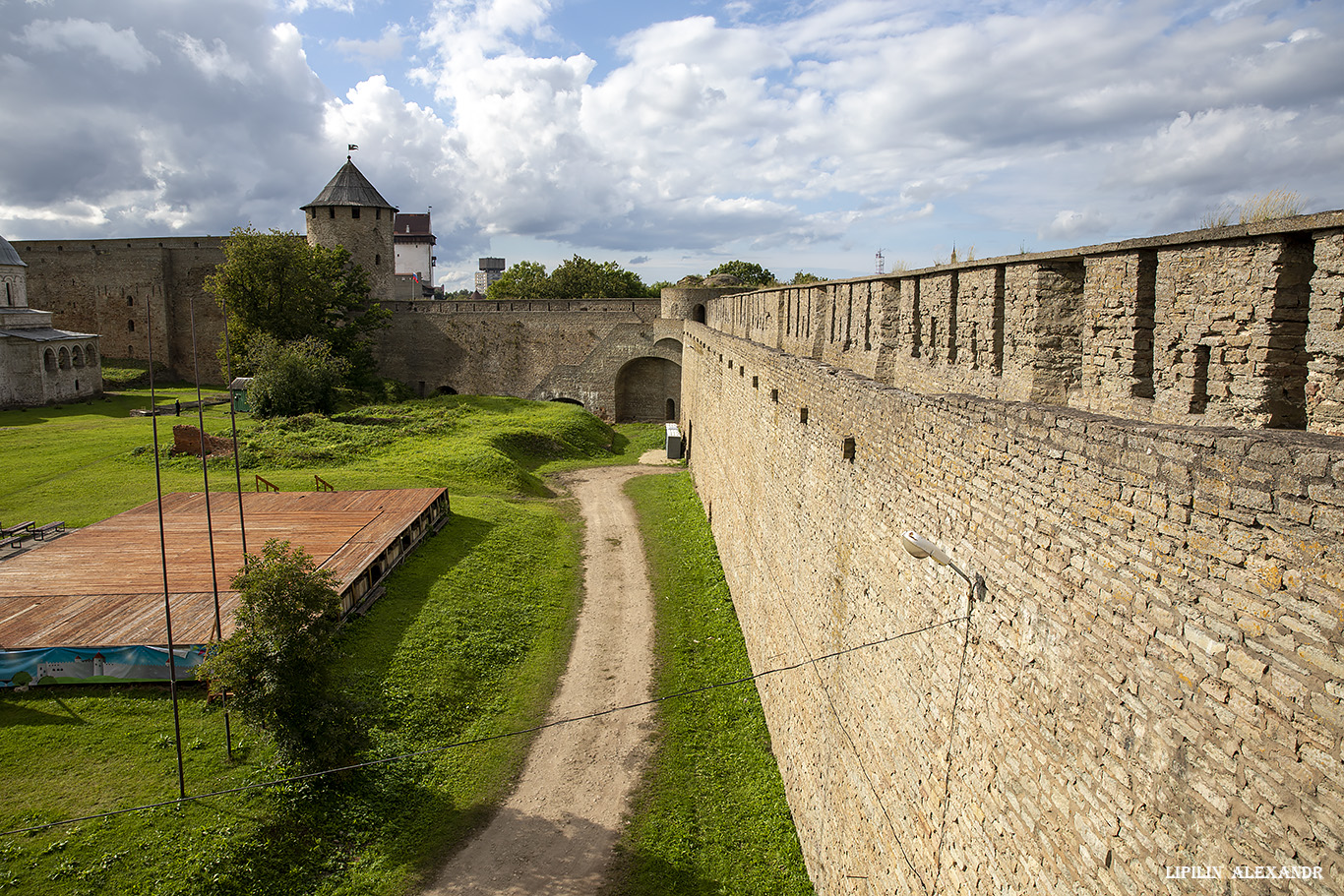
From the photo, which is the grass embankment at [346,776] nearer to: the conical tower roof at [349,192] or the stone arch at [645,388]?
the stone arch at [645,388]

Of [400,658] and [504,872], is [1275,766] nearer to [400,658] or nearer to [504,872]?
[504,872]

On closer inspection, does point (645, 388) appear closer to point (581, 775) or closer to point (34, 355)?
point (34, 355)

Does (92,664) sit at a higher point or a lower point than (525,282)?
lower

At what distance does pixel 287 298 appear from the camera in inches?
1137

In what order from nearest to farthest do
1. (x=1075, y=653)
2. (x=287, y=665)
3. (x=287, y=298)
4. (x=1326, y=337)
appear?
(x=1326, y=337) → (x=1075, y=653) → (x=287, y=665) → (x=287, y=298)

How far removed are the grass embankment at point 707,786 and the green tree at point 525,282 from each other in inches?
1416

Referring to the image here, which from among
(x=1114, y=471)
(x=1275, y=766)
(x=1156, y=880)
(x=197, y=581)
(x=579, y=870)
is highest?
(x=1114, y=471)

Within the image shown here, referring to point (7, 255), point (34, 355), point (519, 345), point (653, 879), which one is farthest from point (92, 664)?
point (7, 255)

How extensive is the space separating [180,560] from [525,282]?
122ft

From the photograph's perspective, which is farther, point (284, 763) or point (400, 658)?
point (400, 658)

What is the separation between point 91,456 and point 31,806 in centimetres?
1580

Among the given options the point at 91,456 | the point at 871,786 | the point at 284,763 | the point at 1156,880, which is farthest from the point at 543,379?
the point at 1156,880

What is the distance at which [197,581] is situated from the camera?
10.7m

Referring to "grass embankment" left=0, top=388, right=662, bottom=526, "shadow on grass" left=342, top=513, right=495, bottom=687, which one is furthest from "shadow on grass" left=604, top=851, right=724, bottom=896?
"grass embankment" left=0, top=388, right=662, bottom=526
